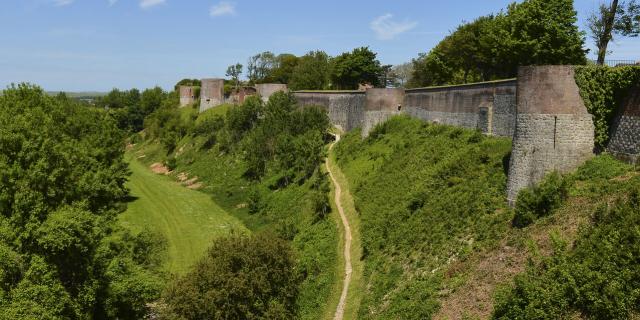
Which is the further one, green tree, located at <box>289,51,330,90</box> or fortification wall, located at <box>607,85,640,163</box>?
green tree, located at <box>289,51,330,90</box>

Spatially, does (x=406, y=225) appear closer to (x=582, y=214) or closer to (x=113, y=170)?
(x=582, y=214)

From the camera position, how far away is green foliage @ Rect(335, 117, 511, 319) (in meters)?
20.4

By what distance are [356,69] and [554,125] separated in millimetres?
48088

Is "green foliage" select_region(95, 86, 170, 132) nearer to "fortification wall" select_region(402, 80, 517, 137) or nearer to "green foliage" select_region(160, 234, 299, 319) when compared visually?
"fortification wall" select_region(402, 80, 517, 137)

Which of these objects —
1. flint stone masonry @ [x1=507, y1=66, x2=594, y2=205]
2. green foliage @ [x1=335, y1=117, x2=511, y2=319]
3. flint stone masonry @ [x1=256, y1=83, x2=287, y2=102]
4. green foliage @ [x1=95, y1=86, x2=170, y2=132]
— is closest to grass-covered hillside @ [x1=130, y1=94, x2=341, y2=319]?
green foliage @ [x1=335, y1=117, x2=511, y2=319]

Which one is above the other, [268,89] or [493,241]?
[268,89]

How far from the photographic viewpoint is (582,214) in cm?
1722

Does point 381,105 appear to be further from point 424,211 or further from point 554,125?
point 554,125

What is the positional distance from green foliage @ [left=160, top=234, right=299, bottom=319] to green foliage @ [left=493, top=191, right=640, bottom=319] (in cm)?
757

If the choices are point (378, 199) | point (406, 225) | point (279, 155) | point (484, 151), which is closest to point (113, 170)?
point (279, 155)

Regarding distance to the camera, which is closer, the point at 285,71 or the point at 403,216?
the point at 403,216

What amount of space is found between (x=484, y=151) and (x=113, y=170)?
86.4ft

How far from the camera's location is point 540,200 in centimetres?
1892

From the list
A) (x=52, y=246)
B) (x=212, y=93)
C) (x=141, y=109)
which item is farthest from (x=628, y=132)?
(x=141, y=109)
